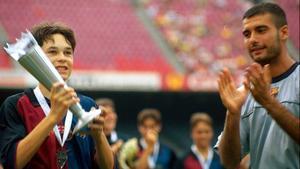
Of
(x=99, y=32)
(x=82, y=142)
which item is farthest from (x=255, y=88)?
(x=99, y=32)

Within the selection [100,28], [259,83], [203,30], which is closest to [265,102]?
[259,83]

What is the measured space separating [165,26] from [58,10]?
82.5 inches

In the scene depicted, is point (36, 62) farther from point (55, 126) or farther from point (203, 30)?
point (203, 30)

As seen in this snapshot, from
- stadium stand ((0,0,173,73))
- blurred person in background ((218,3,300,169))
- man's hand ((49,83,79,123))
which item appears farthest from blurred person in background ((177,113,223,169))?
man's hand ((49,83,79,123))

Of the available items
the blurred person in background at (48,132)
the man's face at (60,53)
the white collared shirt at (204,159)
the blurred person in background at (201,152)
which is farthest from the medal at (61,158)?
the white collared shirt at (204,159)

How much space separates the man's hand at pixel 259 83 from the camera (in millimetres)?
3480

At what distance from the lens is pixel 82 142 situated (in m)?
3.87

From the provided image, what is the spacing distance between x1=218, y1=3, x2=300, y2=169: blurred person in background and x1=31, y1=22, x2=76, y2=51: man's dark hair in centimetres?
90

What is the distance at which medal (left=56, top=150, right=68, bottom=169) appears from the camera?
147 inches

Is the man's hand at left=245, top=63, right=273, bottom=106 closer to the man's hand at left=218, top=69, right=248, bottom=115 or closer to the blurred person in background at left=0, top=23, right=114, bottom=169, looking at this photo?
the man's hand at left=218, top=69, right=248, bottom=115

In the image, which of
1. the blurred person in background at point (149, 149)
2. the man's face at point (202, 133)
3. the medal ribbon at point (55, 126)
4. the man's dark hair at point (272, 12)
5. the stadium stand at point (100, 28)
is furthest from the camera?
the stadium stand at point (100, 28)

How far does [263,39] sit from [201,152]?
16.3ft

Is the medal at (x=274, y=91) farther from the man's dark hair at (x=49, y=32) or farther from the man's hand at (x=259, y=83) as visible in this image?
the man's dark hair at (x=49, y=32)

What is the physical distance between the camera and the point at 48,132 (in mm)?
3477
